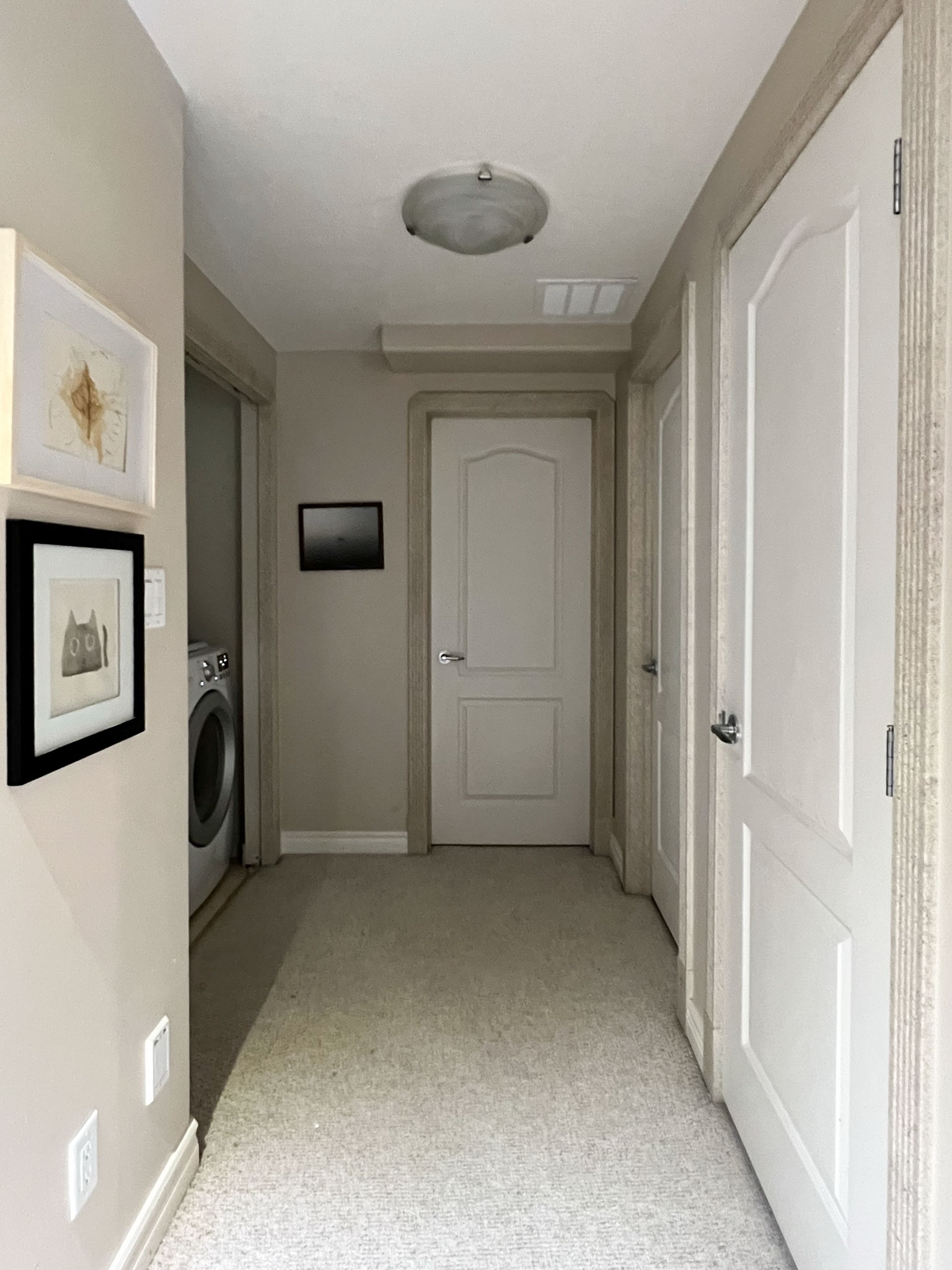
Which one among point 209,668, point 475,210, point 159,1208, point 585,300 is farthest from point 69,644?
point 585,300

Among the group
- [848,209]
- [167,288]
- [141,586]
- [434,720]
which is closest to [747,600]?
[848,209]

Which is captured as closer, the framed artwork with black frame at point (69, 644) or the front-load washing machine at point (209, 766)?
the framed artwork with black frame at point (69, 644)

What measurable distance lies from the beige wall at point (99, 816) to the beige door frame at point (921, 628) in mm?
1181

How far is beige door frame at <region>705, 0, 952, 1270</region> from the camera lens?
3.16 ft

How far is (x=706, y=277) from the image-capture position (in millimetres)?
2027

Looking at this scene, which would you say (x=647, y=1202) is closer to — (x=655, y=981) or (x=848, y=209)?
(x=655, y=981)

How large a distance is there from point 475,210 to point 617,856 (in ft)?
8.33

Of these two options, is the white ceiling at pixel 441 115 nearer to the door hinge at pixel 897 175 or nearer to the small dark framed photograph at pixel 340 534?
the door hinge at pixel 897 175

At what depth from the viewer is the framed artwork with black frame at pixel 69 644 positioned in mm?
1073

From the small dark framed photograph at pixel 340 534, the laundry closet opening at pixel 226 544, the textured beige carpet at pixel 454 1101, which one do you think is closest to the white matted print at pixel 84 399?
the textured beige carpet at pixel 454 1101

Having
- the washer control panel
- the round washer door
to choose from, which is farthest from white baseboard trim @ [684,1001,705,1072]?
the washer control panel

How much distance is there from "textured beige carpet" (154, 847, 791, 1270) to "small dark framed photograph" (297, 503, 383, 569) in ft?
4.83

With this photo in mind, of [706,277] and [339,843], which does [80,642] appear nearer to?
[706,277]

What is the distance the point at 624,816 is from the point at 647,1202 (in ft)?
5.68
